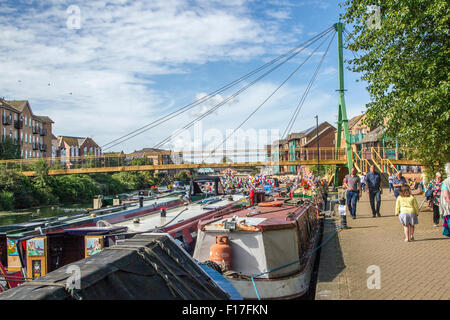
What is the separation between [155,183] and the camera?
61.3m

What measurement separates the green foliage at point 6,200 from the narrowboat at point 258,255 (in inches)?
1151

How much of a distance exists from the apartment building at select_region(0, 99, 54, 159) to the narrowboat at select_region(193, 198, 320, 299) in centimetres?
4749

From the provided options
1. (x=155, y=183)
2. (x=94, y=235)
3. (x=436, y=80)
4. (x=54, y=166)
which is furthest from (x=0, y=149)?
(x=436, y=80)

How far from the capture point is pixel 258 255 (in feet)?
22.2

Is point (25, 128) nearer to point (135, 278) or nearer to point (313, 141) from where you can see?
point (313, 141)

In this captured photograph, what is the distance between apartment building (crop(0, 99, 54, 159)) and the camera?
47.8 metres

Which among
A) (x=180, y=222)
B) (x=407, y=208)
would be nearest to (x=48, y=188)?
(x=180, y=222)

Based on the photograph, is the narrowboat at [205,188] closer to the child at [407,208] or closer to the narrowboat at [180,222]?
the narrowboat at [180,222]

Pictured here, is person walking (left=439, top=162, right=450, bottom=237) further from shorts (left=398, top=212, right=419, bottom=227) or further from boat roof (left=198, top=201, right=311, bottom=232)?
boat roof (left=198, top=201, right=311, bottom=232)

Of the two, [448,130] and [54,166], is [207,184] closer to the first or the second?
[448,130]

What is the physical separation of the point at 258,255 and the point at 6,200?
30.6 m

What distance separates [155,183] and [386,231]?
53546 mm

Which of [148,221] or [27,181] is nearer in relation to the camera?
[148,221]

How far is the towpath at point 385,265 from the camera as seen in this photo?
5.61 meters
